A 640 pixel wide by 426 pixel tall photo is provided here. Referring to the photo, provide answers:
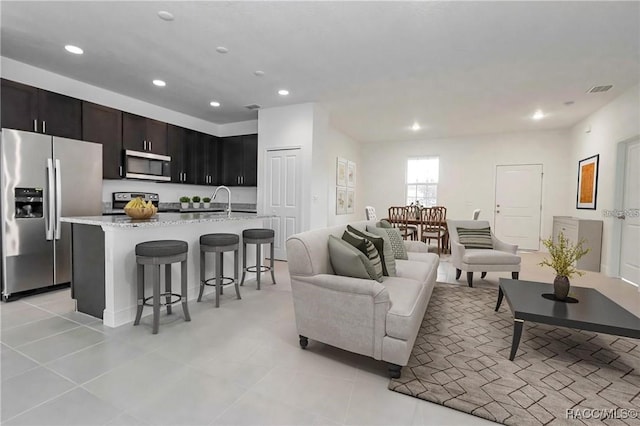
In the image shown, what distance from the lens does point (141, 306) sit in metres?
2.65

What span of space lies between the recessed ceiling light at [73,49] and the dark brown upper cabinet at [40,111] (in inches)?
27.7

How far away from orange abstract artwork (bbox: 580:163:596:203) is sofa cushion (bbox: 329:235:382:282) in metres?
5.44

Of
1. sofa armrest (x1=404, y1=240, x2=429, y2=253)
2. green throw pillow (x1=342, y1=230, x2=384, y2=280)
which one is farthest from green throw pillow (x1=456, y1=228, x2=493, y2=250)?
green throw pillow (x1=342, y1=230, x2=384, y2=280)

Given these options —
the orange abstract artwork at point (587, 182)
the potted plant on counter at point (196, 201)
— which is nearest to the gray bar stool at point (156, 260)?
the potted plant on counter at point (196, 201)

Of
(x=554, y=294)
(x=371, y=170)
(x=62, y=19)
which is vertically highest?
(x=62, y=19)

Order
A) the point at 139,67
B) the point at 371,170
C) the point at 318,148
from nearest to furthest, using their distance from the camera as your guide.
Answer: the point at 139,67 < the point at 318,148 < the point at 371,170

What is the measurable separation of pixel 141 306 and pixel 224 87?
3249 millimetres

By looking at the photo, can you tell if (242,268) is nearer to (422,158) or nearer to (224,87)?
(224,87)

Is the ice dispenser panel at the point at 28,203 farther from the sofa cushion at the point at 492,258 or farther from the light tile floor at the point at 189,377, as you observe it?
the sofa cushion at the point at 492,258

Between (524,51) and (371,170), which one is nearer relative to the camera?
(524,51)

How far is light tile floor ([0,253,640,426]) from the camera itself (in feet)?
5.18

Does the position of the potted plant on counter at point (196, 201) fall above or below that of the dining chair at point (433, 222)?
above

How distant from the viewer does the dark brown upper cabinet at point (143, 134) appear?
4672mm

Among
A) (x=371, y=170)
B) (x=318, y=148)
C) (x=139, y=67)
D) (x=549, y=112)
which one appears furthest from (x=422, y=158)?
(x=139, y=67)
